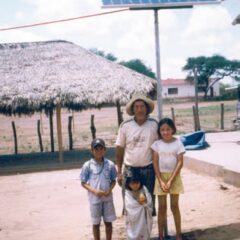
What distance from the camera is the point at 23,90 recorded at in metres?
13.4

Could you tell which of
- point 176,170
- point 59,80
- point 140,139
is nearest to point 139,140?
point 140,139

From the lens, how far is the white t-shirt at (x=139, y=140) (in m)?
4.92

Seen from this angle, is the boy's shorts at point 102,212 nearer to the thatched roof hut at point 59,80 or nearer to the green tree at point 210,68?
the thatched roof hut at point 59,80

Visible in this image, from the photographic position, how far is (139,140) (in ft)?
16.2

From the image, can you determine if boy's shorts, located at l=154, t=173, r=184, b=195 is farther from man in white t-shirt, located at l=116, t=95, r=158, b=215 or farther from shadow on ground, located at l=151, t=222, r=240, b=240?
shadow on ground, located at l=151, t=222, r=240, b=240

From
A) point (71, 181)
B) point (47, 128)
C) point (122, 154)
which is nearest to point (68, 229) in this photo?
point (122, 154)

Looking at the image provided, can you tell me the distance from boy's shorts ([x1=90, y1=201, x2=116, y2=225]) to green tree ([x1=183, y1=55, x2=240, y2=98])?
52.2 metres

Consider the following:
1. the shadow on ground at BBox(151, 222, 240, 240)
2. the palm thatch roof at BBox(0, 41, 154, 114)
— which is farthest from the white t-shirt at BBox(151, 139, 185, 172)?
the palm thatch roof at BBox(0, 41, 154, 114)

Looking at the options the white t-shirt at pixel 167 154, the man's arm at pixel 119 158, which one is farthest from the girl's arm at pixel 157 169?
the man's arm at pixel 119 158

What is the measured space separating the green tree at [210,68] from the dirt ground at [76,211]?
4814 centimetres

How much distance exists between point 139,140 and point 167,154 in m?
0.36

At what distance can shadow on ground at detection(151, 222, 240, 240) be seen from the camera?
5211 millimetres

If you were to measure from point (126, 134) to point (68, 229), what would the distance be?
214 centimetres

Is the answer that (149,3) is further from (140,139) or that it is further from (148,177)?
(148,177)
